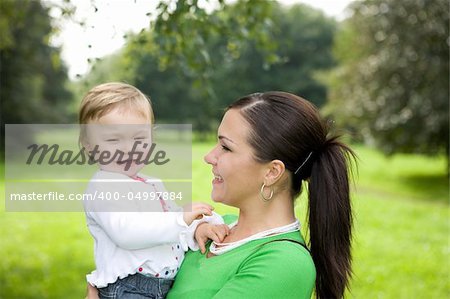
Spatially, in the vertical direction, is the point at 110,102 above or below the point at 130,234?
above

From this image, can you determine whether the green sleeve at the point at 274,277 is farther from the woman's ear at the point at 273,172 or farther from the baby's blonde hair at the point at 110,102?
the baby's blonde hair at the point at 110,102

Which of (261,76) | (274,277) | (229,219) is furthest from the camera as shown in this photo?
(261,76)

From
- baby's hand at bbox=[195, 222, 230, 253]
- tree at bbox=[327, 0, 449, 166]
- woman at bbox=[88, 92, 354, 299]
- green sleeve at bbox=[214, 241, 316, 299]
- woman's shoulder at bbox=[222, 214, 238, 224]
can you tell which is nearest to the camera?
green sleeve at bbox=[214, 241, 316, 299]

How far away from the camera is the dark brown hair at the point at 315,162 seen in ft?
6.21

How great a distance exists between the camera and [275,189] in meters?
1.99

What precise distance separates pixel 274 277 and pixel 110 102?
80 centimetres

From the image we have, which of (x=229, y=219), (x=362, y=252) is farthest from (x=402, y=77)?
(x=229, y=219)

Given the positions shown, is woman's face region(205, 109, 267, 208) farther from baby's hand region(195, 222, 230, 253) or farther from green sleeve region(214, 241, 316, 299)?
green sleeve region(214, 241, 316, 299)

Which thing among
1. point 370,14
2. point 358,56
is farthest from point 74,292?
point 358,56

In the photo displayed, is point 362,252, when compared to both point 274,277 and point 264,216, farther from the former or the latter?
point 274,277

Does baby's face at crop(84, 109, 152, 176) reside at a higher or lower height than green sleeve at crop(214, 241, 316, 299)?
higher

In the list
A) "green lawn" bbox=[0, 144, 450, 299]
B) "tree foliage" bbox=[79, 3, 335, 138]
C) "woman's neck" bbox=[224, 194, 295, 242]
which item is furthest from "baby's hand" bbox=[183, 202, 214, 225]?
"tree foliage" bbox=[79, 3, 335, 138]

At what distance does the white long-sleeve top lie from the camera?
1892 millimetres

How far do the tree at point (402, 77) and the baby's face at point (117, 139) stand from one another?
13675 millimetres
